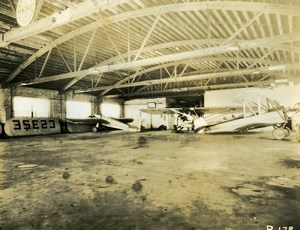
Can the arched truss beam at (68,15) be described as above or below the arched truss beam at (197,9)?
below

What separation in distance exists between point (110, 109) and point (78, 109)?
13.8ft

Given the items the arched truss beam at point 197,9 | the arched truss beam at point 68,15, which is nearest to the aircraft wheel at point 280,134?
the arched truss beam at point 197,9

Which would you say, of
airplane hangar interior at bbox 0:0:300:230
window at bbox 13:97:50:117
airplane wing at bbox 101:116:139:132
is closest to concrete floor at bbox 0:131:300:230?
airplane hangar interior at bbox 0:0:300:230

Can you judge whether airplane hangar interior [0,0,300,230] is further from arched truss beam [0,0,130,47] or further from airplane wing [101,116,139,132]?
airplane wing [101,116,139,132]

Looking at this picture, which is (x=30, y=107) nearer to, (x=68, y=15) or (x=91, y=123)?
(x=91, y=123)

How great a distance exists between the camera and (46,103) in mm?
17016

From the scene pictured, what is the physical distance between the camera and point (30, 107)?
1588 cm

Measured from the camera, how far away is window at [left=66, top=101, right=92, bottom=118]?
61.7 feet

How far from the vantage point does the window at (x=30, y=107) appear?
15.0 meters

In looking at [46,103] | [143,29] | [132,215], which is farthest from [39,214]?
[46,103]

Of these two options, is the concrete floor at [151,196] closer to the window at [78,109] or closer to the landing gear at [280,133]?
the landing gear at [280,133]

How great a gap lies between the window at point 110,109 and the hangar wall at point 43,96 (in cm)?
87

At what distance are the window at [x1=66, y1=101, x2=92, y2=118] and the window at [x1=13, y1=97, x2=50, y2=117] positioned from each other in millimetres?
1985

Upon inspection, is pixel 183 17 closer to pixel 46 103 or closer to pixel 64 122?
pixel 64 122
